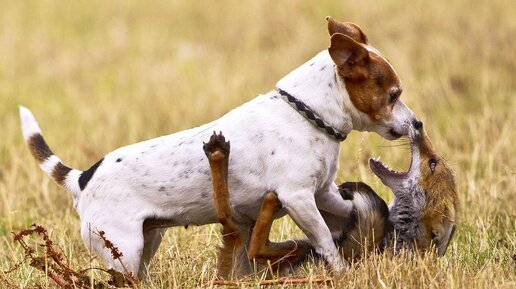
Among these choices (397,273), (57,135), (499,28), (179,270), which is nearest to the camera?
(397,273)

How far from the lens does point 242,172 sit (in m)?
5.36

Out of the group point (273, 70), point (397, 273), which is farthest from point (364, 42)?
point (273, 70)

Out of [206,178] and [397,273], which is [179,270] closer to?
[206,178]

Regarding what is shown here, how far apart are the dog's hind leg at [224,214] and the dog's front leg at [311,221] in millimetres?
279

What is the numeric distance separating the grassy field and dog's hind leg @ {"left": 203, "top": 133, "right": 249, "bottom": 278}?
5.5 inches

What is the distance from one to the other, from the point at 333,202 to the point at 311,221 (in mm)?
419

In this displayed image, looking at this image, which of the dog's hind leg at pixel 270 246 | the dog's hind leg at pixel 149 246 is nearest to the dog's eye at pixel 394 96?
the dog's hind leg at pixel 270 246

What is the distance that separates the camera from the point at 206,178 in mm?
5391

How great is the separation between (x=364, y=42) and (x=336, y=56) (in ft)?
1.68

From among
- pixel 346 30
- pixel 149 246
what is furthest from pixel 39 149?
pixel 346 30

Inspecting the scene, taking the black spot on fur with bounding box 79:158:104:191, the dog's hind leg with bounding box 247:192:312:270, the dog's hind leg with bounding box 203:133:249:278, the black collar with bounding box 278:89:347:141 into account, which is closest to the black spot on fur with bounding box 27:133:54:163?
the black spot on fur with bounding box 79:158:104:191

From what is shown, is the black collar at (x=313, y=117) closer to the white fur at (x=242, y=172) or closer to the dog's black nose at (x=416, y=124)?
the white fur at (x=242, y=172)

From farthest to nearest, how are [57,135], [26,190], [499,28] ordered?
[499,28], [57,135], [26,190]

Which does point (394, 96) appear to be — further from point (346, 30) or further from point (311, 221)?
point (311, 221)
